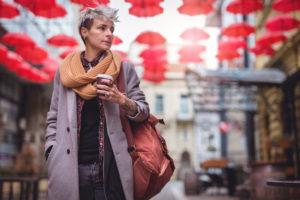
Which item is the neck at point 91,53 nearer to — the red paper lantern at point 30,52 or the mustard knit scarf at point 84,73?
the mustard knit scarf at point 84,73

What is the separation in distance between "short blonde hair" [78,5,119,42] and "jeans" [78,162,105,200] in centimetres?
81

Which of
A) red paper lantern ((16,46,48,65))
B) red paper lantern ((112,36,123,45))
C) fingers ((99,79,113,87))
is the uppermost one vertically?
red paper lantern ((16,46,48,65))

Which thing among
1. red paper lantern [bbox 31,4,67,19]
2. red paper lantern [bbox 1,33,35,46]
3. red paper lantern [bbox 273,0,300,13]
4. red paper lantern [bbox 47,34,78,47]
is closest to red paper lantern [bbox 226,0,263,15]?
red paper lantern [bbox 273,0,300,13]

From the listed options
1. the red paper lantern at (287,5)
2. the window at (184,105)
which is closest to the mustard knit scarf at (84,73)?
the red paper lantern at (287,5)

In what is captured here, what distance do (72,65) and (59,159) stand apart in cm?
55

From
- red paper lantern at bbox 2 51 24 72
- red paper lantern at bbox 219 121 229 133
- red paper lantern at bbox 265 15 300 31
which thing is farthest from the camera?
red paper lantern at bbox 219 121 229 133

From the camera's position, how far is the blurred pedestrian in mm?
1834

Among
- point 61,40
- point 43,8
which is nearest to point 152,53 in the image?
point 61,40

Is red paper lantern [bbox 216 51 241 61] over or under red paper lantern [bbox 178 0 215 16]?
under

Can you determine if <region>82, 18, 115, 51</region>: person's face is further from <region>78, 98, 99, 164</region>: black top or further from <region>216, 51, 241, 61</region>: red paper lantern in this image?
<region>216, 51, 241, 61</region>: red paper lantern

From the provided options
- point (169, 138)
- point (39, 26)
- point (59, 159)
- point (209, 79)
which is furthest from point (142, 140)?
point (169, 138)

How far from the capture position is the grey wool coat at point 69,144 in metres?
1.82

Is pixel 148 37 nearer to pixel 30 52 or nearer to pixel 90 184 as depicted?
pixel 30 52

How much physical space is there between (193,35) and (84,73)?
27.8ft
